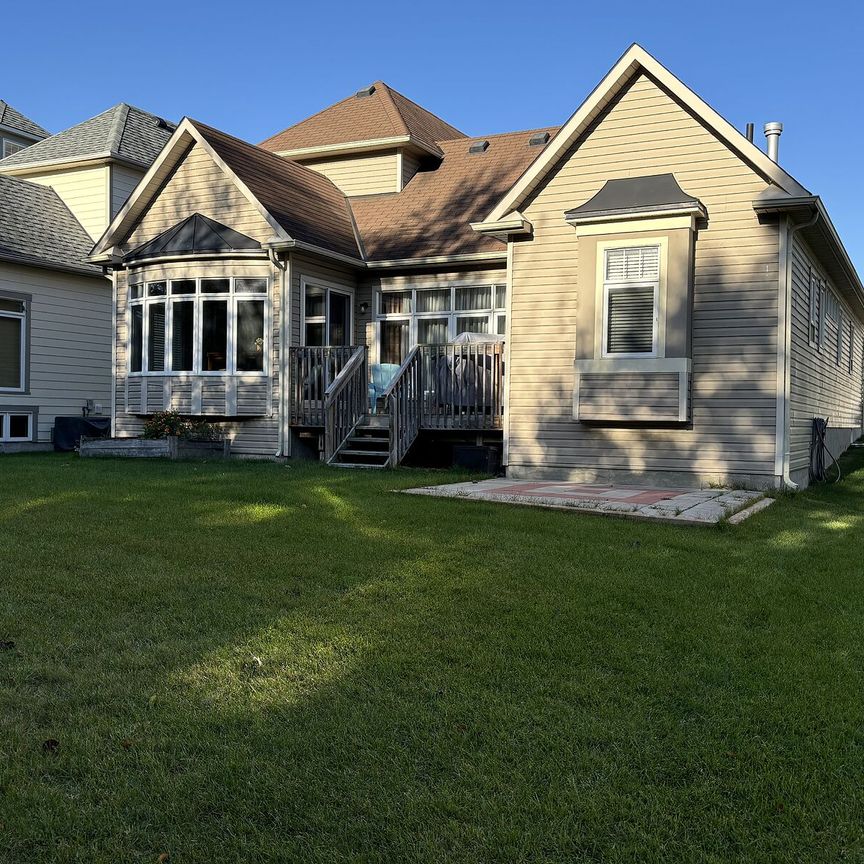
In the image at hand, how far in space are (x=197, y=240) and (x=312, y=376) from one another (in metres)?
2.96

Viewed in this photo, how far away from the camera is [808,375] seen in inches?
519

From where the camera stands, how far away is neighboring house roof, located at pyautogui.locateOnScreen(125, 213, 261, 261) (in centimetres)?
1454

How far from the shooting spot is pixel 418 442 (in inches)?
541

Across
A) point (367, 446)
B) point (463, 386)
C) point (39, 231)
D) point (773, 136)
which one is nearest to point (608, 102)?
point (773, 136)

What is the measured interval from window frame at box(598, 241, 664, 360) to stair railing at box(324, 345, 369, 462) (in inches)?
156

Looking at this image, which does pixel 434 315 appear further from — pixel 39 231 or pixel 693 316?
pixel 39 231

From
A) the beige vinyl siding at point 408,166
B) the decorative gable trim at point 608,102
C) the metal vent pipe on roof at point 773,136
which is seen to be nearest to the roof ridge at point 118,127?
the beige vinyl siding at point 408,166

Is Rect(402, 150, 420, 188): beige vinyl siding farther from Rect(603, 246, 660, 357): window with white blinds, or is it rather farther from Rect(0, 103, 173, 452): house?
Rect(603, 246, 660, 357): window with white blinds

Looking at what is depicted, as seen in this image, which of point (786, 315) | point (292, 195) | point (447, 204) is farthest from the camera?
point (447, 204)

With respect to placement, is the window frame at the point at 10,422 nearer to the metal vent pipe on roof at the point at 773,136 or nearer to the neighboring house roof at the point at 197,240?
the neighboring house roof at the point at 197,240

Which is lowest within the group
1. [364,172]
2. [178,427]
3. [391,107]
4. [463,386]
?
A: [178,427]

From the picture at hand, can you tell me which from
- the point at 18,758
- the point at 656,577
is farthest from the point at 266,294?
the point at 18,758

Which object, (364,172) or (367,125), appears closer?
(364,172)

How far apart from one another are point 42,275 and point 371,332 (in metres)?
7.05
